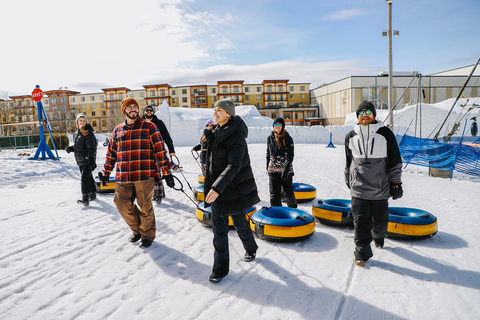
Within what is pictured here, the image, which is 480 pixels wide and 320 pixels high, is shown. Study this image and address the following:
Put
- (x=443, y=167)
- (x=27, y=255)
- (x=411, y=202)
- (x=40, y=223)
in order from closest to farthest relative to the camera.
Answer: (x=27, y=255) → (x=40, y=223) → (x=411, y=202) → (x=443, y=167)

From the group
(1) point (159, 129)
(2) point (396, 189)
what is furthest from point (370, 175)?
(1) point (159, 129)

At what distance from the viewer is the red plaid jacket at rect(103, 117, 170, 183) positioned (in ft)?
11.5

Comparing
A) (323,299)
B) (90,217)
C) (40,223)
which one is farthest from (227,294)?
(40,223)

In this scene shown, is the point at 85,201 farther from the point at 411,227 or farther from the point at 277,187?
the point at 411,227

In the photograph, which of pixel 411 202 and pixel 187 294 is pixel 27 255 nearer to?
pixel 187 294

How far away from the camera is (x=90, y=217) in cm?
509

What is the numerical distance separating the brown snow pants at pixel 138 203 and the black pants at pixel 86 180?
8.24ft

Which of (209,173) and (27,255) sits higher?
(209,173)

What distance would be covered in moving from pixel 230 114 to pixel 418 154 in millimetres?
8409

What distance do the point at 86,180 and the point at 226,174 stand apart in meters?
4.36

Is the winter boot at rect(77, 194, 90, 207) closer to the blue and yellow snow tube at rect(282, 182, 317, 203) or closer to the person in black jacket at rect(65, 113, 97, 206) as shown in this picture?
the person in black jacket at rect(65, 113, 97, 206)

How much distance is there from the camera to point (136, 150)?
3535 mm

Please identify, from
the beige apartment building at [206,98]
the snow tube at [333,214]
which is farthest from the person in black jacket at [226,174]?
the beige apartment building at [206,98]

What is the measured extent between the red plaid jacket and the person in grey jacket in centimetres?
237
